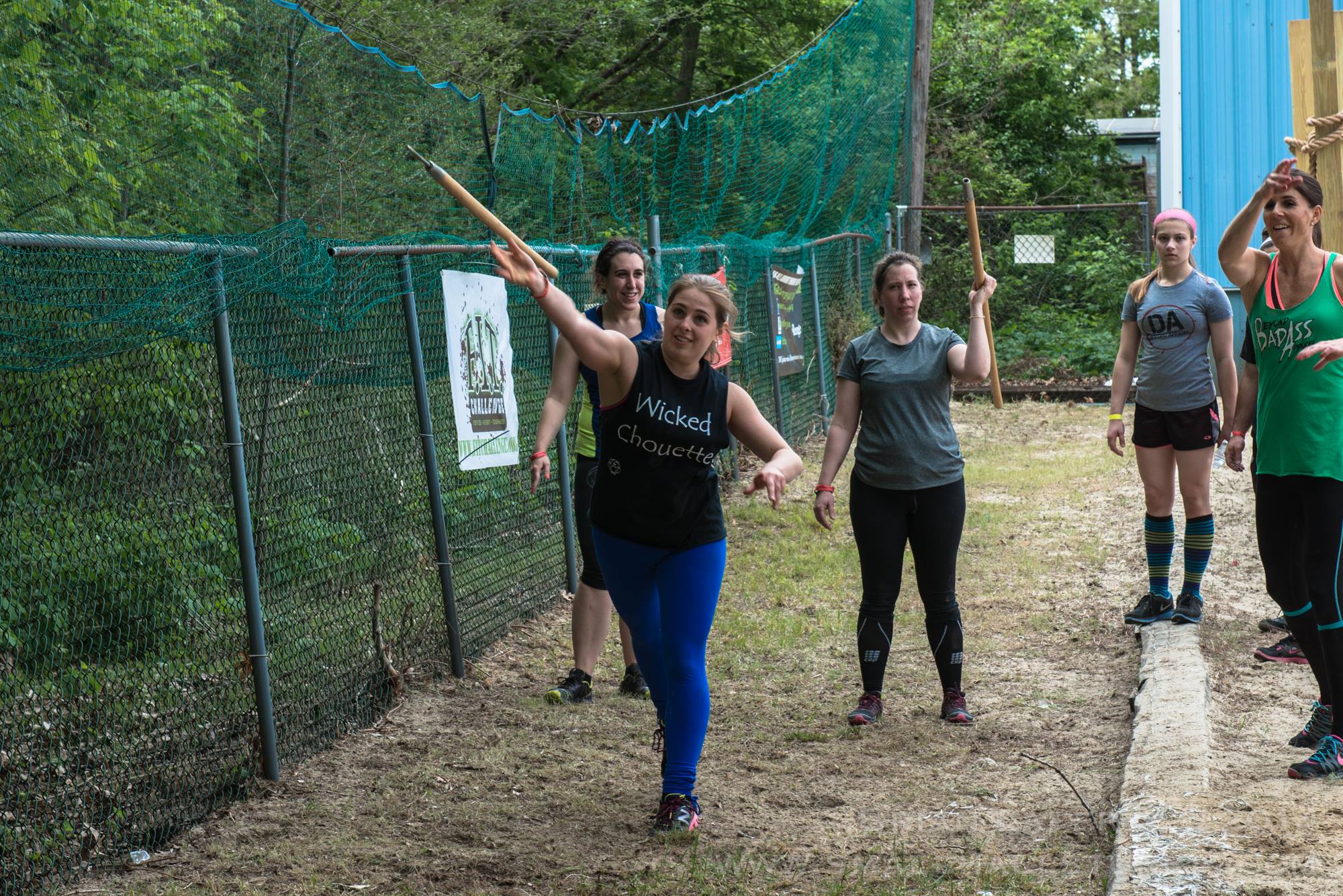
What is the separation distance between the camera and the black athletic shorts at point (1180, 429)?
6.23m

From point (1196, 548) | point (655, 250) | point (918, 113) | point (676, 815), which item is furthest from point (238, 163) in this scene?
point (918, 113)

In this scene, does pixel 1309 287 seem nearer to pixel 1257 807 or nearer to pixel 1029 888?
pixel 1257 807

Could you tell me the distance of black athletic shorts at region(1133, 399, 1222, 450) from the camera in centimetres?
623

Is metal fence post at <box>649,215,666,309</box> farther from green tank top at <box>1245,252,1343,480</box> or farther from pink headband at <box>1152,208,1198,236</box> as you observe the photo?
green tank top at <box>1245,252,1343,480</box>

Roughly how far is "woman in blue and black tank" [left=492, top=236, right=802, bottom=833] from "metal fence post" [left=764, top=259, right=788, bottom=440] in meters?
8.27

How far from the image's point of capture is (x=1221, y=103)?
537 inches

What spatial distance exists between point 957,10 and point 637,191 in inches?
827

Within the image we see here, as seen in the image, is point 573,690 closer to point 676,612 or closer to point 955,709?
point 955,709

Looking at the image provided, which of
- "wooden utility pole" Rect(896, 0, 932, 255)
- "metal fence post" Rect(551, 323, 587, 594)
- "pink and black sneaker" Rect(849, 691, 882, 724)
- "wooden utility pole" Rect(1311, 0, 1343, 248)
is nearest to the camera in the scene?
"wooden utility pole" Rect(1311, 0, 1343, 248)

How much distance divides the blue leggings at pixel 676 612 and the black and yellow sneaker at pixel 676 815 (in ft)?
0.09

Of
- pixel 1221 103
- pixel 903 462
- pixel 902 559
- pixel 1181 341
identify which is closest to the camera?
pixel 903 462

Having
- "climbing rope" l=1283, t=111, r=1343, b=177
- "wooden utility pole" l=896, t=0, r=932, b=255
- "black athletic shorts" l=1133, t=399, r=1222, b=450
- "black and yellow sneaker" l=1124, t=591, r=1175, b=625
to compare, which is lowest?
"black and yellow sneaker" l=1124, t=591, r=1175, b=625

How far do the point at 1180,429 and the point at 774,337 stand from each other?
647cm

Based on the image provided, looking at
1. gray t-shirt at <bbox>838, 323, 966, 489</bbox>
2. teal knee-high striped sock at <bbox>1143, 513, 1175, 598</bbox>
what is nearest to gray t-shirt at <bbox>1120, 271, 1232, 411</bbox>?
teal knee-high striped sock at <bbox>1143, 513, 1175, 598</bbox>
